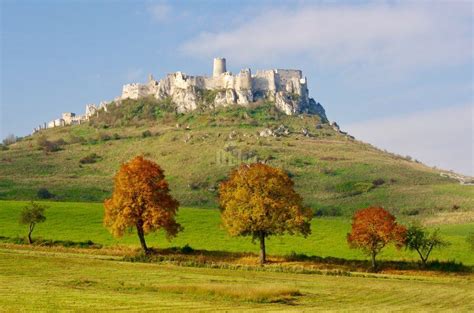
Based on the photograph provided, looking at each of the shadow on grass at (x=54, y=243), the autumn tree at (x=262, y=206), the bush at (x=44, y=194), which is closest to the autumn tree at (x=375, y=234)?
the autumn tree at (x=262, y=206)

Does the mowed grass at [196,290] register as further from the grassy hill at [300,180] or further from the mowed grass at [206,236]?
the grassy hill at [300,180]

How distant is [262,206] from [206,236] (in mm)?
15725

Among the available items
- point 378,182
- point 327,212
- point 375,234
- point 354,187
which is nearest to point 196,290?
point 375,234

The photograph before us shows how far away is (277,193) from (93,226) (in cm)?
2872

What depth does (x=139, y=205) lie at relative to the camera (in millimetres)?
72500

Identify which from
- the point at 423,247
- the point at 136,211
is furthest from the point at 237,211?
the point at 423,247

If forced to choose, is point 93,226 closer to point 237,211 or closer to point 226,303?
point 237,211

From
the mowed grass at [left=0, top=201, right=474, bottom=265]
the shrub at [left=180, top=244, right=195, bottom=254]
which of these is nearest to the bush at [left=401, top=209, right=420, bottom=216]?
the mowed grass at [left=0, top=201, right=474, bottom=265]

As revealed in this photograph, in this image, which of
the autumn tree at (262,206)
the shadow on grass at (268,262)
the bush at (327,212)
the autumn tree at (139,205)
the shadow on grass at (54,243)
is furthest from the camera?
the bush at (327,212)

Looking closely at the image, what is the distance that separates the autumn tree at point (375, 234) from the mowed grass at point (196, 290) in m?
9.05

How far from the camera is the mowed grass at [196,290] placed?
34750mm

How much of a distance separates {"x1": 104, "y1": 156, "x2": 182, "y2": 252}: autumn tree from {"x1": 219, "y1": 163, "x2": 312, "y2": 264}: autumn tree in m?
6.55

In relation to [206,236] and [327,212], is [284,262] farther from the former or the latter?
[327,212]

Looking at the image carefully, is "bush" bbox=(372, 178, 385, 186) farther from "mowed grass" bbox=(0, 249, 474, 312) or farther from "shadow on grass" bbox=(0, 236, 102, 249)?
"mowed grass" bbox=(0, 249, 474, 312)
